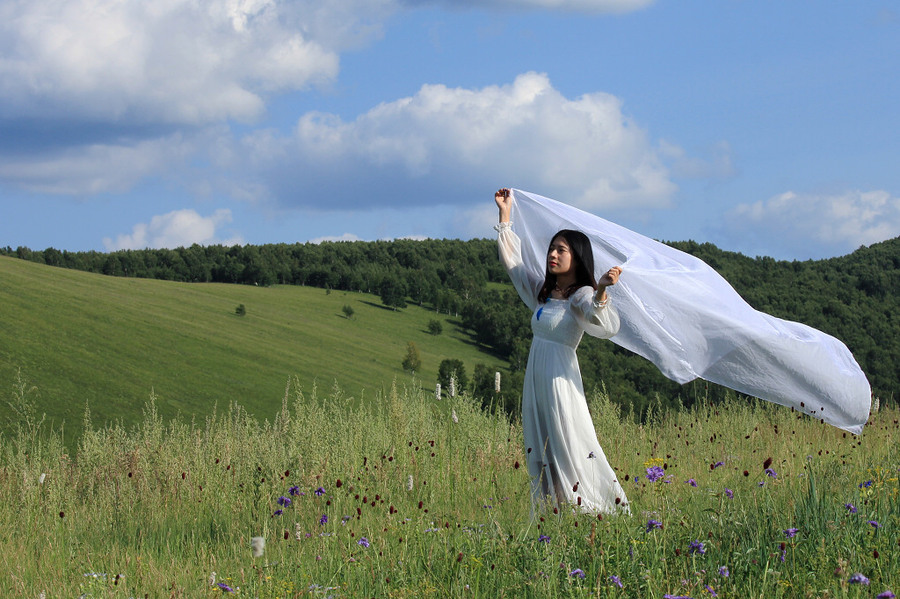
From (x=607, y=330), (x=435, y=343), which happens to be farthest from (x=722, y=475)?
(x=435, y=343)

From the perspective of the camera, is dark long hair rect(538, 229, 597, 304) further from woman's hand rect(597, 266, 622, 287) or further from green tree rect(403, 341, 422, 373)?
green tree rect(403, 341, 422, 373)

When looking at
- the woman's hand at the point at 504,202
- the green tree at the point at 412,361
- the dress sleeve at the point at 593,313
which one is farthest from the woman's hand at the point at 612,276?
the green tree at the point at 412,361

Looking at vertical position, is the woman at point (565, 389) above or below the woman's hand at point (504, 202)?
below

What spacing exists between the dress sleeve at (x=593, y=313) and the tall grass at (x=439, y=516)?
1.10 meters

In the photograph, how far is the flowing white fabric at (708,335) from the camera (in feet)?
21.9

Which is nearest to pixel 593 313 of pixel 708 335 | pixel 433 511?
pixel 708 335

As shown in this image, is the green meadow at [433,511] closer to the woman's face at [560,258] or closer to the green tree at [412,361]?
the woman's face at [560,258]

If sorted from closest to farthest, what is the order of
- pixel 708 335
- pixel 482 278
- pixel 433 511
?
pixel 433 511, pixel 708 335, pixel 482 278

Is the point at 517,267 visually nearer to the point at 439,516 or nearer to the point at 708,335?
the point at 708,335

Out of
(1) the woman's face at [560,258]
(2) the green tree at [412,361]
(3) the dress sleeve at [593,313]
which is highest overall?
(1) the woman's face at [560,258]

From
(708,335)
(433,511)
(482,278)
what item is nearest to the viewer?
(433,511)

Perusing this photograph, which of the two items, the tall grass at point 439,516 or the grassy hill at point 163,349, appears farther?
the grassy hill at point 163,349

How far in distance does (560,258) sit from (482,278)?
131m

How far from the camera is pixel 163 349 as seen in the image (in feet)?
184
